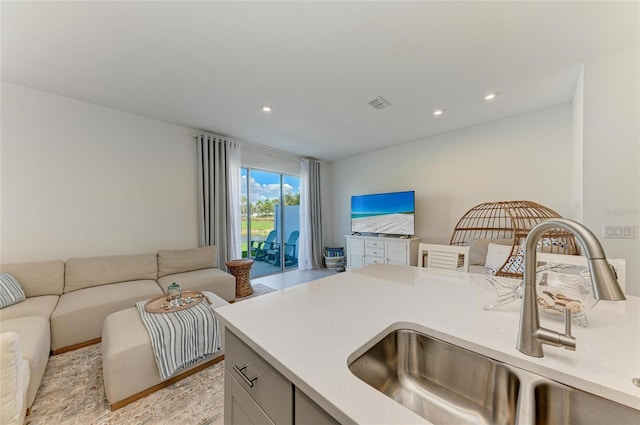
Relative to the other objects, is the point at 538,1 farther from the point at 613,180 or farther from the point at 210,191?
the point at 210,191

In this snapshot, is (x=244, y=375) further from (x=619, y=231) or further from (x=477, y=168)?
(x=477, y=168)

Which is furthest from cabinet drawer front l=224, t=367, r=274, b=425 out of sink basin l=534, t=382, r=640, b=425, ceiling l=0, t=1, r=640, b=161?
ceiling l=0, t=1, r=640, b=161

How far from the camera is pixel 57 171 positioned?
2.68 meters

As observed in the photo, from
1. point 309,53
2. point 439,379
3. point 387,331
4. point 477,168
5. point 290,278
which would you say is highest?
point 309,53

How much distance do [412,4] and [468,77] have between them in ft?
3.93

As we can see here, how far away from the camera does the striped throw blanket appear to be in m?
1.66

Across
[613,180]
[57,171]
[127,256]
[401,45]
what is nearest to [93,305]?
[127,256]

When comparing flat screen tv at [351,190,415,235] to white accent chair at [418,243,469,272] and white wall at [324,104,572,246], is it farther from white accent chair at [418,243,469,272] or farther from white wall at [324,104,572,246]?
white accent chair at [418,243,469,272]

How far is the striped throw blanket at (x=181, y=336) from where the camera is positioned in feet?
5.46

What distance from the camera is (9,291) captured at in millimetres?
2107

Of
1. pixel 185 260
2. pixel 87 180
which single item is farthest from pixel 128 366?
pixel 87 180

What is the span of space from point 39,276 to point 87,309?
0.78m

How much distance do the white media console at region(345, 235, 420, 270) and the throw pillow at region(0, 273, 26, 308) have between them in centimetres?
407

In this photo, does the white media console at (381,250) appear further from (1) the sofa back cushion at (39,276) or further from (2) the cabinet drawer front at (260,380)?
(1) the sofa back cushion at (39,276)
